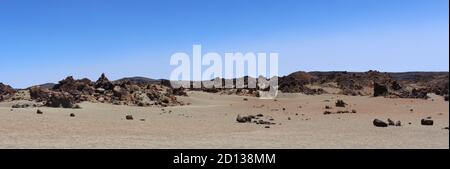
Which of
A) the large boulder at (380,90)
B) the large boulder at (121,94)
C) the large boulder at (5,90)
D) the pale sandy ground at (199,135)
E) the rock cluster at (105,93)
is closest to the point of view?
the pale sandy ground at (199,135)

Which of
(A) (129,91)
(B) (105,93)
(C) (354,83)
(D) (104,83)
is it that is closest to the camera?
(B) (105,93)

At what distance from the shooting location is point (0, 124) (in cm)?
1942

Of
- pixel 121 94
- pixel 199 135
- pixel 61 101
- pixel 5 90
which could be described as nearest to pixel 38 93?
pixel 121 94

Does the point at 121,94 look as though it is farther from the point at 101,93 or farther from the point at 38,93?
the point at 38,93

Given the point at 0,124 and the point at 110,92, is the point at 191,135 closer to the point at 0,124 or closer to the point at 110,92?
the point at 0,124

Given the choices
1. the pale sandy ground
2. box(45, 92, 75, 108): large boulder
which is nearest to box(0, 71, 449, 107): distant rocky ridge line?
box(45, 92, 75, 108): large boulder

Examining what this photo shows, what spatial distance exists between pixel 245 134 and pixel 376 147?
4962mm

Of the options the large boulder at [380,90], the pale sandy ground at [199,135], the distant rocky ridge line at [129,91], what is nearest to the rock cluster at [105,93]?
the distant rocky ridge line at [129,91]

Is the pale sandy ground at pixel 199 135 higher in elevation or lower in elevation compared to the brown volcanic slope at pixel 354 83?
lower

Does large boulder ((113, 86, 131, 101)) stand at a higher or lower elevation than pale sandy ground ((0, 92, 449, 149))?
higher

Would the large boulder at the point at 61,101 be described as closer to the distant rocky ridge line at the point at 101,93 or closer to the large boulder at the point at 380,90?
the distant rocky ridge line at the point at 101,93

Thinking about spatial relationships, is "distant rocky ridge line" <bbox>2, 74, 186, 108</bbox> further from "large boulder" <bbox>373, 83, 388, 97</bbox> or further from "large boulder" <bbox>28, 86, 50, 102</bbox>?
"large boulder" <bbox>373, 83, 388, 97</bbox>

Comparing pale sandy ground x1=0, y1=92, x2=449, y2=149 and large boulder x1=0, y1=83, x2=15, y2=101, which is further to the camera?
large boulder x1=0, y1=83, x2=15, y2=101
